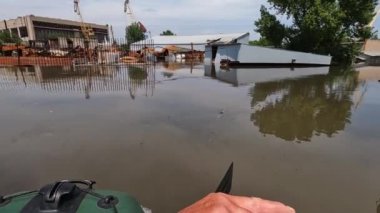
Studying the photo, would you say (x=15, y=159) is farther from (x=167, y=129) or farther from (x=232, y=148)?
→ (x=232, y=148)

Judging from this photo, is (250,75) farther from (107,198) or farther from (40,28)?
(40,28)

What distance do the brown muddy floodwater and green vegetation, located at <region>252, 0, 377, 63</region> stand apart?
19.8 metres

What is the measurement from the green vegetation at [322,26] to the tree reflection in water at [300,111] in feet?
54.4

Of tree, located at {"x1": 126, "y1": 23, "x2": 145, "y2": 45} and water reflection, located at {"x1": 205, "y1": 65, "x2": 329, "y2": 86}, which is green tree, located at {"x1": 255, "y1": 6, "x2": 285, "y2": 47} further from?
tree, located at {"x1": 126, "y1": 23, "x2": 145, "y2": 45}

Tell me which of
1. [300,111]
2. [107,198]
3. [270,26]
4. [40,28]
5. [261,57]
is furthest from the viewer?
[40,28]

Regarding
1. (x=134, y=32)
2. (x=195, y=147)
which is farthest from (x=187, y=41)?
(x=195, y=147)

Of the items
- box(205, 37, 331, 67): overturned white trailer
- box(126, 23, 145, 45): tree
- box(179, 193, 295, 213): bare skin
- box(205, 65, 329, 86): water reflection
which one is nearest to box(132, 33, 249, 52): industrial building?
box(126, 23, 145, 45): tree

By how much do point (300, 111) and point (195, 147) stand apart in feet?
13.2

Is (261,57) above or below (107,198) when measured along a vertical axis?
below

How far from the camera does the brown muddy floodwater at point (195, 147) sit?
12.0 ft

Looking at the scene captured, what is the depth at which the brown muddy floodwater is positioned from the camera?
12.0ft

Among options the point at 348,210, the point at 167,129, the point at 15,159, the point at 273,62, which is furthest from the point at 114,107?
the point at 273,62

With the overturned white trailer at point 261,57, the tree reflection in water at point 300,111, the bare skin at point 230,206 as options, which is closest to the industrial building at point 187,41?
the overturned white trailer at point 261,57

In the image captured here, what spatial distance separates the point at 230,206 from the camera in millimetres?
1962
